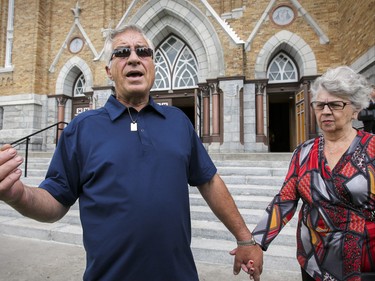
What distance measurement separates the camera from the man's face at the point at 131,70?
1.49 metres

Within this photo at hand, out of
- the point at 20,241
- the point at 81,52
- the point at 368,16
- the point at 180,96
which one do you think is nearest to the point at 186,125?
the point at 20,241

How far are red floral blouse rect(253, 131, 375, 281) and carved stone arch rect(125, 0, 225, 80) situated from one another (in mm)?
8763

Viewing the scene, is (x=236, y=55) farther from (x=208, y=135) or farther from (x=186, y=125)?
(x=186, y=125)

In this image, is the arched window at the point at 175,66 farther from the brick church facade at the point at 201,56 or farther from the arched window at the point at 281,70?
the arched window at the point at 281,70

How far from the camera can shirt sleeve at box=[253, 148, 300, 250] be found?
5.17 feet

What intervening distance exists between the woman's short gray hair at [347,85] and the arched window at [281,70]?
952 cm

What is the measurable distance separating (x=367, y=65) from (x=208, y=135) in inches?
A: 216

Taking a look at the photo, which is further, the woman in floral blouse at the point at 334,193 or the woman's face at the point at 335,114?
the woman's face at the point at 335,114

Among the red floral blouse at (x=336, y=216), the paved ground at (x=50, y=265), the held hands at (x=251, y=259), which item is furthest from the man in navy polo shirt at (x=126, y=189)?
the paved ground at (x=50, y=265)

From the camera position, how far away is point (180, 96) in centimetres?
1139

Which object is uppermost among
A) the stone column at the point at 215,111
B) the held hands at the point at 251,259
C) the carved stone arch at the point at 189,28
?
the carved stone arch at the point at 189,28

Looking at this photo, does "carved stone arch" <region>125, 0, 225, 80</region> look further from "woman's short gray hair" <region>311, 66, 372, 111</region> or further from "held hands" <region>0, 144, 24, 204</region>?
"held hands" <region>0, 144, 24, 204</region>

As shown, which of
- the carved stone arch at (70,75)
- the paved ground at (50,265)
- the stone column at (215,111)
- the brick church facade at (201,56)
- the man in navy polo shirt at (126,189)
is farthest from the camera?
the carved stone arch at (70,75)

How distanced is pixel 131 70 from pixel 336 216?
1.34 meters
